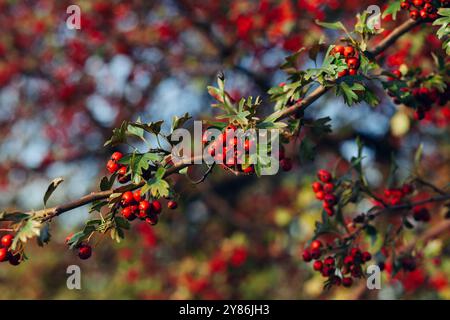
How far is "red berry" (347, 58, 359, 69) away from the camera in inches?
109

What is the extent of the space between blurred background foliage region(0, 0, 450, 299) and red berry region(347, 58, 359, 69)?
327 centimetres

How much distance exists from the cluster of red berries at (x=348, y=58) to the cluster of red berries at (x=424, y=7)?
477mm

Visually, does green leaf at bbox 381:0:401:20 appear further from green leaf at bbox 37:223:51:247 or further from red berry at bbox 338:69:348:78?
green leaf at bbox 37:223:51:247

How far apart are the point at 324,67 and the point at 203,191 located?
6571 millimetres

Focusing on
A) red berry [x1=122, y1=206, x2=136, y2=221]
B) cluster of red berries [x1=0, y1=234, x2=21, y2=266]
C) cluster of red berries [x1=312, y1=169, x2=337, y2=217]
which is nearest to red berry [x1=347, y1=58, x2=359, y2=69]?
cluster of red berries [x1=312, y1=169, x2=337, y2=217]

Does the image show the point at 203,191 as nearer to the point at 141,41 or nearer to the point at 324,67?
the point at 141,41

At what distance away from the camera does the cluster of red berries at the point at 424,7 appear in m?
2.94

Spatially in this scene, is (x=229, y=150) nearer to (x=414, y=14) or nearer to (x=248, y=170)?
(x=248, y=170)

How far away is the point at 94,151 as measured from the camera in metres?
9.99

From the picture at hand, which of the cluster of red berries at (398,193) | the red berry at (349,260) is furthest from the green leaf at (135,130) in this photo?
the cluster of red berries at (398,193)

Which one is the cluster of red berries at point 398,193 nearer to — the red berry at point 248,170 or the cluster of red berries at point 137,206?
the red berry at point 248,170
